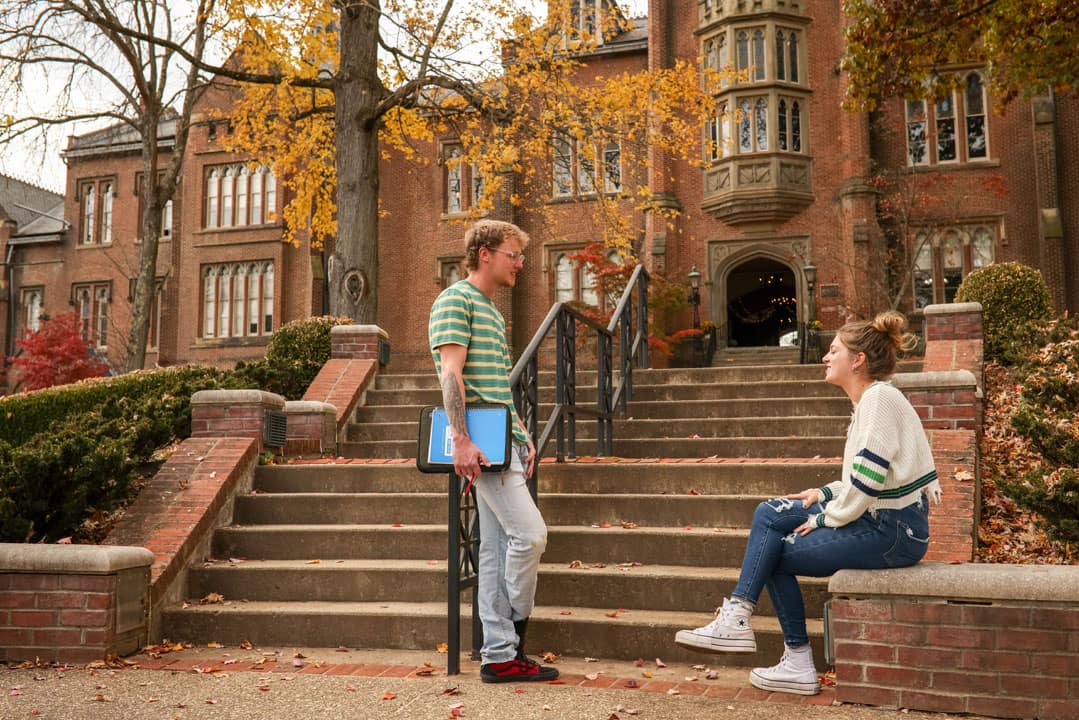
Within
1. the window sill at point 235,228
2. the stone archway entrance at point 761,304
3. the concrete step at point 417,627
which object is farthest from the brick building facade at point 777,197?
the concrete step at point 417,627

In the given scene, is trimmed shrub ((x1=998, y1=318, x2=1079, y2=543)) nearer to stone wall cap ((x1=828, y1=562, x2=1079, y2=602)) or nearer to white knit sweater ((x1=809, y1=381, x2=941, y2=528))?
stone wall cap ((x1=828, y1=562, x2=1079, y2=602))

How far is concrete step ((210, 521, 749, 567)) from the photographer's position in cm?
538

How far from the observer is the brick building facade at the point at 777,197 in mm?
21812

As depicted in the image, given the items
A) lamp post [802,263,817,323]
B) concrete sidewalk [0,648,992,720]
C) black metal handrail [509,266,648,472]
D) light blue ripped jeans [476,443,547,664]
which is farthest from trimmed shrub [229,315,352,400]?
lamp post [802,263,817,323]

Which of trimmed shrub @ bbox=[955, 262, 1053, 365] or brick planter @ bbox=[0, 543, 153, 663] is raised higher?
trimmed shrub @ bbox=[955, 262, 1053, 365]

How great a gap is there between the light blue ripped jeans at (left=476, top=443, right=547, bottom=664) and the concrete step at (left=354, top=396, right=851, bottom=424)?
3.88 metres

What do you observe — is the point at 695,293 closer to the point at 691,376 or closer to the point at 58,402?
the point at 691,376

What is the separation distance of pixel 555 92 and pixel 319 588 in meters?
11.1

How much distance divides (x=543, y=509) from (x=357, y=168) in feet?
28.2

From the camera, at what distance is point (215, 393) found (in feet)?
22.8

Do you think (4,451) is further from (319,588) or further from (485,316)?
(485,316)

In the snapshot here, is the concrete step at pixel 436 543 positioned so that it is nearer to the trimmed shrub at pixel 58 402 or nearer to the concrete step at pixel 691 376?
the concrete step at pixel 691 376

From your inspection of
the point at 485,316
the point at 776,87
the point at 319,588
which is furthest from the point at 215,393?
the point at 776,87

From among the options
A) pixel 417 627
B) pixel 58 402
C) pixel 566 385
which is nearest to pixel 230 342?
pixel 58 402
